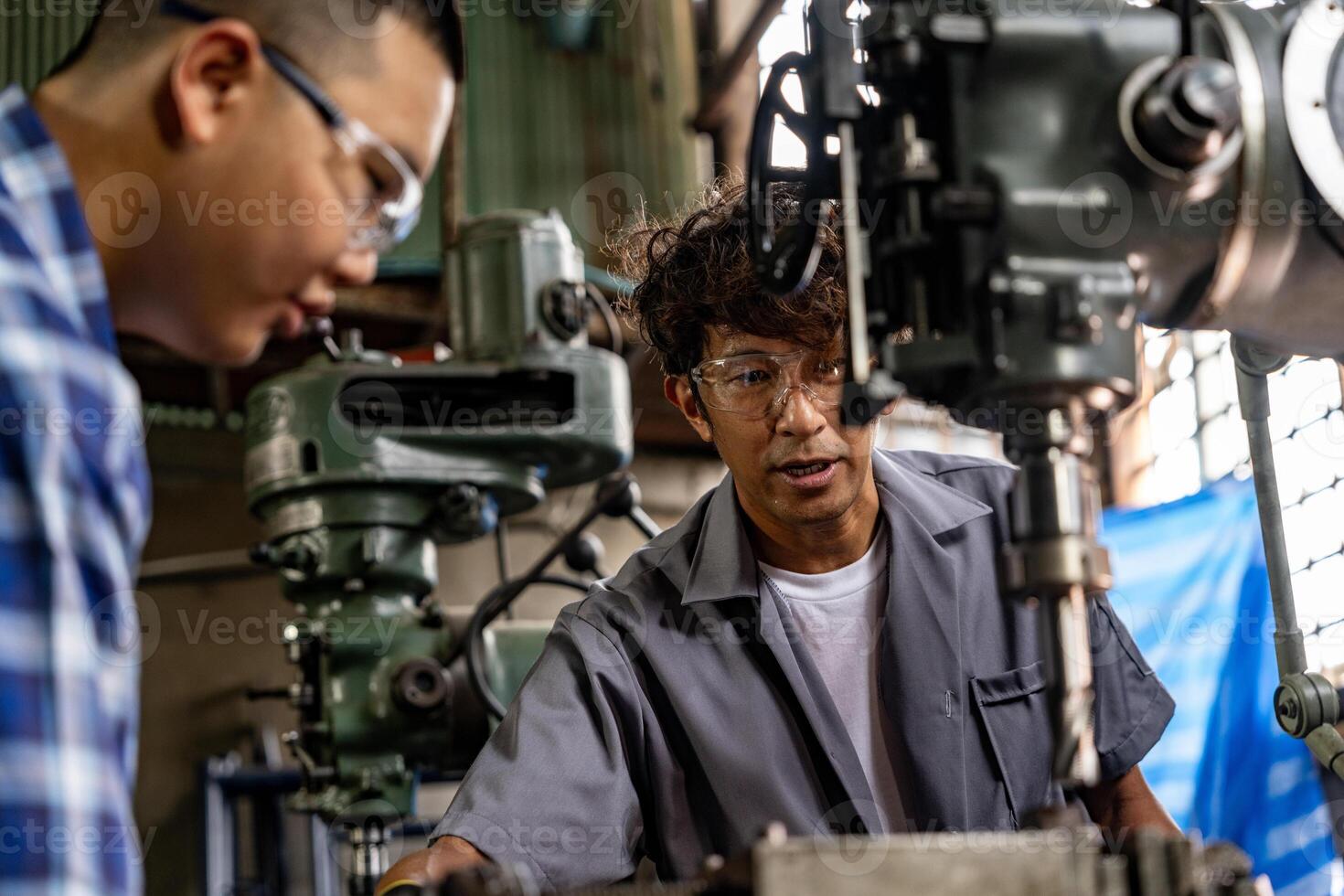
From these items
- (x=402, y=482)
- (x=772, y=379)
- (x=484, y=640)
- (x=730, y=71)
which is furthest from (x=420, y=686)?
(x=730, y=71)

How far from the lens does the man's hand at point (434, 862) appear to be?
1.37 metres

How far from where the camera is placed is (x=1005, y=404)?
37.5 inches

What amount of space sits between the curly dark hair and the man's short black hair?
624mm

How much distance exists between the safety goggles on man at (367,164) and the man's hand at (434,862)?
61 centimetres

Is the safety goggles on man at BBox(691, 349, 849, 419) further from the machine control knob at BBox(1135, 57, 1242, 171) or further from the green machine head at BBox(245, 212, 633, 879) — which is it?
the machine control knob at BBox(1135, 57, 1242, 171)

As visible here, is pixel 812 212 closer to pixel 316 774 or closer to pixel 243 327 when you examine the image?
pixel 243 327

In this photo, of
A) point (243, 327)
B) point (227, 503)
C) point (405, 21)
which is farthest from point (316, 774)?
point (227, 503)

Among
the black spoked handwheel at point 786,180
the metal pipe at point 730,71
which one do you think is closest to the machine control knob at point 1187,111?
the black spoked handwheel at point 786,180

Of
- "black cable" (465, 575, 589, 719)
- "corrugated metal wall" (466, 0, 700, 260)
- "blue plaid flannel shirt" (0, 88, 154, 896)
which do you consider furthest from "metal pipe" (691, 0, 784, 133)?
"blue plaid flannel shirt" (0, 88, 154, 896)

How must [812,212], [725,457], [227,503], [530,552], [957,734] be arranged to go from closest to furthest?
[812,212] < [957,734] < [725,457] < [227,503] < [530,552]

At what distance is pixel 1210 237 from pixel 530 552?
3.99 meters

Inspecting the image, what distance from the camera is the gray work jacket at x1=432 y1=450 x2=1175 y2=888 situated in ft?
4.84

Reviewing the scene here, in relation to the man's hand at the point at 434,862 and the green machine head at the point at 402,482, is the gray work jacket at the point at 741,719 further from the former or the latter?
the green machine head at the point at 402,482

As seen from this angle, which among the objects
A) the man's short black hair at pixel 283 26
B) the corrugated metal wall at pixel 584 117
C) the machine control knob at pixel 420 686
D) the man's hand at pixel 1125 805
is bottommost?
the man's hand at pixel 1125 805
